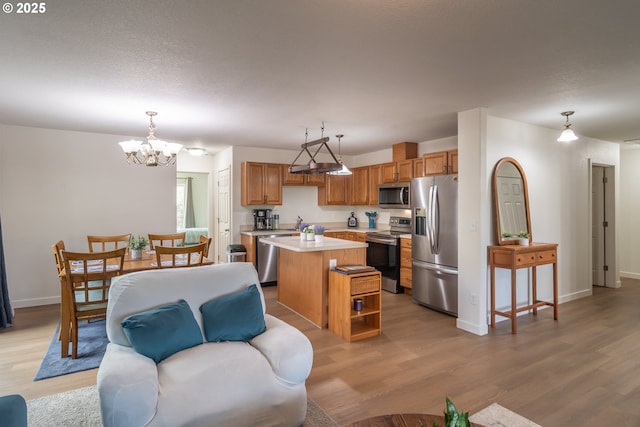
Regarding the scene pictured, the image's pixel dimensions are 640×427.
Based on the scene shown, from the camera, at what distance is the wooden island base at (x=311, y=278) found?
3.97 m

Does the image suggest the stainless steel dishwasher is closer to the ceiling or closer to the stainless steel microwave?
the stainless steel microwave

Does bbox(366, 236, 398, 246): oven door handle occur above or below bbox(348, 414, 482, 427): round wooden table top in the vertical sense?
above

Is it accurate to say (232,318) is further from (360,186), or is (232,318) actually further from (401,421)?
(360,186)

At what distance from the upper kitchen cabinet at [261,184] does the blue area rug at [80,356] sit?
3118mm

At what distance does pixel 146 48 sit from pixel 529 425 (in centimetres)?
355

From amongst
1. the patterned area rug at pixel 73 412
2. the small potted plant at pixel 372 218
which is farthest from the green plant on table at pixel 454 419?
the small potted plant at pixel 372 218

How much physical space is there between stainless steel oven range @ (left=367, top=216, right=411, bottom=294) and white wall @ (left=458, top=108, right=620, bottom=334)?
158 centimetres

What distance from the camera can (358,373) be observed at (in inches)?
114

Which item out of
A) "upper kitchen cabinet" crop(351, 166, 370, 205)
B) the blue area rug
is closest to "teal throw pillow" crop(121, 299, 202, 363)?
the blue area rug

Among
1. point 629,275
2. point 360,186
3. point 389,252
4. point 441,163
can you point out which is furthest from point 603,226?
point 360,186

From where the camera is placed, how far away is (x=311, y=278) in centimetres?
416

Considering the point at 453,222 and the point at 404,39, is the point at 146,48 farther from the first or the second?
the point at 453,222

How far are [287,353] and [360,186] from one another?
5.15 metres

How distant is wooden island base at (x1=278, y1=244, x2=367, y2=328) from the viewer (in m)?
3.97
